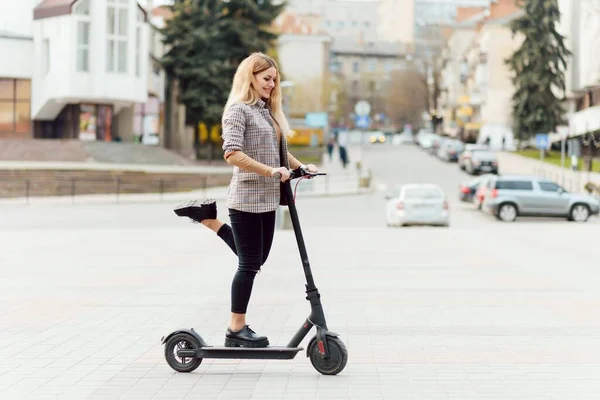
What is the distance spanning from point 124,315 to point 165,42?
194 feet

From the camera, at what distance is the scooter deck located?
7176mm

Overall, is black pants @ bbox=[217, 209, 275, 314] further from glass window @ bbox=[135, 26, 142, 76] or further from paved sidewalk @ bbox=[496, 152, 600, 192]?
glass window @ bbox=[135, 26, 142, 76]

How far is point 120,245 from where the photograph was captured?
21203 millimetres

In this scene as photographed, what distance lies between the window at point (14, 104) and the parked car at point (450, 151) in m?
32.5

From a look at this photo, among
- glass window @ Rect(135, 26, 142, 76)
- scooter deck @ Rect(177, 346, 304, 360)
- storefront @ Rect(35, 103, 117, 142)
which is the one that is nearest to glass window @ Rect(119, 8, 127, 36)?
glass window @ Rect(135, 26, 142, 76)

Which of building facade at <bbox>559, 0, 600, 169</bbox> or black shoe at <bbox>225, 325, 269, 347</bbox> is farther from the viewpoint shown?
building facade at <bbox>559, 0, 600, 169</bbox>

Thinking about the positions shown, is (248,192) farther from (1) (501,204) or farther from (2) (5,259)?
(1) (501,204)

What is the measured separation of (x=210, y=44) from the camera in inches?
2628

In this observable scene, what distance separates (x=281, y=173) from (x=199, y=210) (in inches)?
30.7

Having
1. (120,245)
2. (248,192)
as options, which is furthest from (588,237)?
(248,192)

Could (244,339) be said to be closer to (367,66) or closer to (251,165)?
(251,165)

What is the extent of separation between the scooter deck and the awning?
6420 cm

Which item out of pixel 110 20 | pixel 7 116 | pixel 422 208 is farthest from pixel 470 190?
pixel 7 116

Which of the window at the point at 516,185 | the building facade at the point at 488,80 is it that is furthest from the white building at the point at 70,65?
the building facade at the point at 488,80
